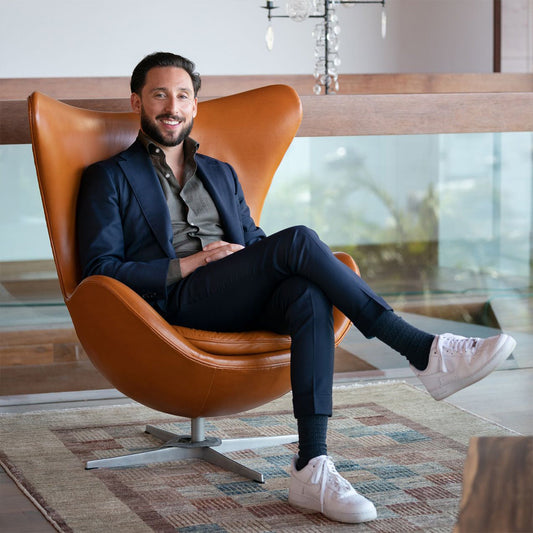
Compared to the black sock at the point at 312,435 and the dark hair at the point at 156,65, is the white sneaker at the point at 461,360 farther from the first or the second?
the dark hair at the point at 156,65

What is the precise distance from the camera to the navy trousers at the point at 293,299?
2252mm

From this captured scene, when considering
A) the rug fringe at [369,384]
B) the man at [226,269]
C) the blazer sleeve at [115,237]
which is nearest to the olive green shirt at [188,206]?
the man at [226,269]

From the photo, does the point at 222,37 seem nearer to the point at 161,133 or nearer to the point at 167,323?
the point at 161,133

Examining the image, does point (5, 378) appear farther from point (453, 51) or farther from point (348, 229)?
point (453, 51)

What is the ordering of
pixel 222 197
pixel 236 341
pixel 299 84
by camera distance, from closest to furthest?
pixel 236 341, pixel 222 197, pixel 299 84

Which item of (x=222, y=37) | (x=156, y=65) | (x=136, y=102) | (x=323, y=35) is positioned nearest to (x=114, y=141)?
(x=136, y=102)

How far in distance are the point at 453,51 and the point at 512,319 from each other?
3.94m

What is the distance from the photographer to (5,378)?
132 inches

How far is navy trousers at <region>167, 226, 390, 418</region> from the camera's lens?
7.39 ft

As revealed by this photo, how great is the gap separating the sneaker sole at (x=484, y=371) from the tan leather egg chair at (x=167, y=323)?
37 centimetres

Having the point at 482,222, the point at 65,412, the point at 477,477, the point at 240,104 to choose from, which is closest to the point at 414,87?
the point at 482,222

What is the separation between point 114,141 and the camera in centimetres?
280

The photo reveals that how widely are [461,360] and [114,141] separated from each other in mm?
1193

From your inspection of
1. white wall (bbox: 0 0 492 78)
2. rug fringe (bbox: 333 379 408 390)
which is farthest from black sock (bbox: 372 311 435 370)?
white wall (bbox: 0 0 492 78)
